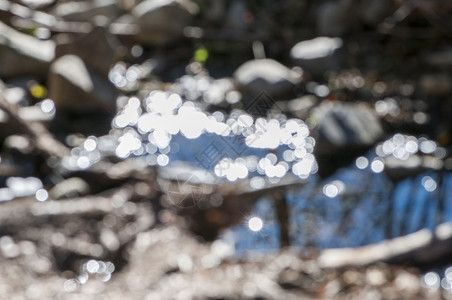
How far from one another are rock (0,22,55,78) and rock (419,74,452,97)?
7.29 ft

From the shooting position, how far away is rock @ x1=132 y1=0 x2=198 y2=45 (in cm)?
494

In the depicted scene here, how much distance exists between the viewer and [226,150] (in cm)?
152

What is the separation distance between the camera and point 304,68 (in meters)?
4.60

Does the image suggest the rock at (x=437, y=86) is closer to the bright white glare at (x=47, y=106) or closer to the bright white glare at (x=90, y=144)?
the bright white glare at (x=90, y=144)

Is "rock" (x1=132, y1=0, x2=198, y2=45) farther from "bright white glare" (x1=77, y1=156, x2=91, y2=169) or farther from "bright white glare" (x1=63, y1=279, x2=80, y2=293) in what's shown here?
"bright white glare" (x1=63, y1=279, x2=80, y2=293)

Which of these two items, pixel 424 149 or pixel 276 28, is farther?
pixel 276 28

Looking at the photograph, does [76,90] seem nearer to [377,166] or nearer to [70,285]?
[377,166]

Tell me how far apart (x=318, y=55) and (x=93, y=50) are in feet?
4.83

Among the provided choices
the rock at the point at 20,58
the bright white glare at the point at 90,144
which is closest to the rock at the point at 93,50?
the rock at the point at 20,58

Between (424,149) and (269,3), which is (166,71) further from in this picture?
(424,149)

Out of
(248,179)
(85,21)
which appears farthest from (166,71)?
(248,179)

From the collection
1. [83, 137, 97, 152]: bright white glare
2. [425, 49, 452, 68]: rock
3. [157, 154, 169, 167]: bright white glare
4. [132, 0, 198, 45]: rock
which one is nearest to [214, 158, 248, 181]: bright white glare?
[157, 154, 169, 167]: bright white glare

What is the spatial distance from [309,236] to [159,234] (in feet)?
1.80

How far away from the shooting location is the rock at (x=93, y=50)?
4.10 m
